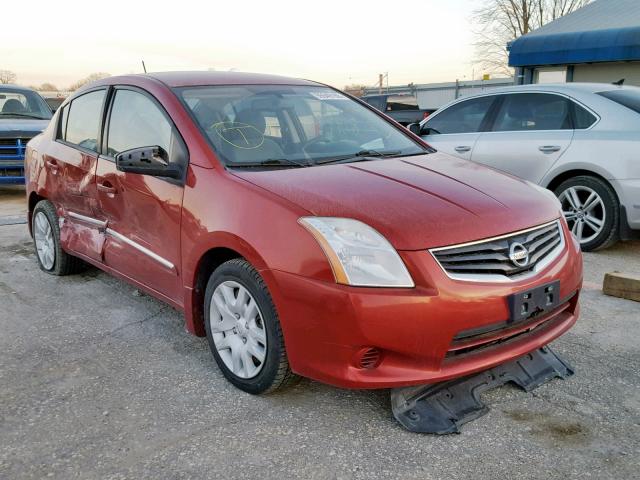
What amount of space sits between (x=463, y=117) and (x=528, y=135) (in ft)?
2.82

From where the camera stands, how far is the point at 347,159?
3469mm

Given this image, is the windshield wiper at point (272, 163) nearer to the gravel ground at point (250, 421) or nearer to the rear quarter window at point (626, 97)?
the gravel ground at point (250, 421)

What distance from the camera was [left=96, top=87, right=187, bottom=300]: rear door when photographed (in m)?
3.38

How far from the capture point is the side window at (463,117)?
6562mm

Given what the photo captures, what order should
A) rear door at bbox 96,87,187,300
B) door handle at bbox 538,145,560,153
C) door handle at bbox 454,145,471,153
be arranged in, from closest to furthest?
rear door at bbox 96,87,187,300
door handle at bbox 538,145,560,153
door handle at bbox 454,145,471,153

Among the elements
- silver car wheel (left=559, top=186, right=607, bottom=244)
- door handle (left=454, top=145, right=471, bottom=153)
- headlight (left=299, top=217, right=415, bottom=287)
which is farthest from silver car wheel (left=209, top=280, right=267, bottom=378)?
door handle (left=454, top=145, right=471, bottom=153)

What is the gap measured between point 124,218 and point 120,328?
29.1 inches

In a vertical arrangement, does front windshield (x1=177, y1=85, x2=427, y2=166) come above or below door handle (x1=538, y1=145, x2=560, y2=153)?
above

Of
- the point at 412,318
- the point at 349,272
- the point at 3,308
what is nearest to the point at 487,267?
the point at 412,318

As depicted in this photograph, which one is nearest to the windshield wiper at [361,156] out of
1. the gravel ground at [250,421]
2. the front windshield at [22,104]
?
the gravel ground at [250,421]

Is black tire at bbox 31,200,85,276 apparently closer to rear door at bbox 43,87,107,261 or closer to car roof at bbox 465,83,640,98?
rear door at bbox 43,87,107,261

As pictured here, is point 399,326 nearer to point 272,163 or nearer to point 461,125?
point 272,163

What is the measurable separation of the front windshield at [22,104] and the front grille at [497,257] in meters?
9.57

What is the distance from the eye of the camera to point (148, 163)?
3342mm
